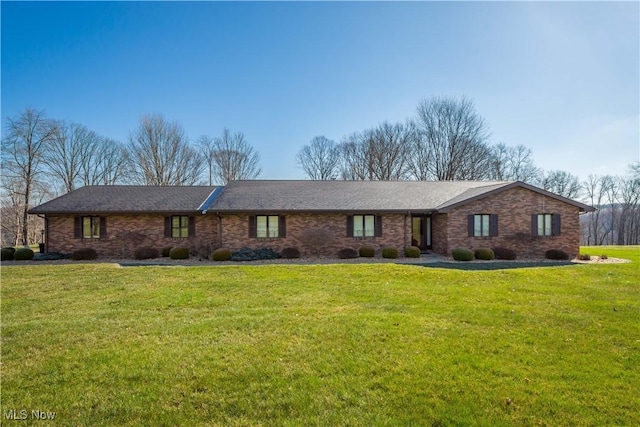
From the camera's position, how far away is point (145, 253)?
16312 millimetres

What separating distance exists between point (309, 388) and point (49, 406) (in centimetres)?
293

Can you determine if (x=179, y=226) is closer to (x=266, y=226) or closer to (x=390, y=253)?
(x=266, y=226)

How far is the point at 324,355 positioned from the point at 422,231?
51.8ft

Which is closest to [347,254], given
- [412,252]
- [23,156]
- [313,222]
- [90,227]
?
[313,222]

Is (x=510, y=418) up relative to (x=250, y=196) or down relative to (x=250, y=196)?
down

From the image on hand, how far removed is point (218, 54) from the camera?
14.7 m

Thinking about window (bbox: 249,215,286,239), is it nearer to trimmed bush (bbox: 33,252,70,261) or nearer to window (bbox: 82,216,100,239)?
window (bbox: 82,216,100,239)

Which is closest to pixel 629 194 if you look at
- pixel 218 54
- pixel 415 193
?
pixel 415 193

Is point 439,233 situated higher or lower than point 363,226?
lower

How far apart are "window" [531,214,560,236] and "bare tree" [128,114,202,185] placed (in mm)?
34088

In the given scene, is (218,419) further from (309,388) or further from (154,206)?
(154,206)

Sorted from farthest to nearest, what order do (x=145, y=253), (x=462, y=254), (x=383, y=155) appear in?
(x=383, y=155)
(x=145, y=253)
(x=462, y=254)

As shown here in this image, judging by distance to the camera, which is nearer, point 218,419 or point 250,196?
point 218,419

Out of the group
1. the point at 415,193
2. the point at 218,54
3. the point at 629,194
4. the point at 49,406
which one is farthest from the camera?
the point at 629,194
